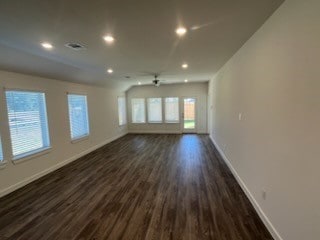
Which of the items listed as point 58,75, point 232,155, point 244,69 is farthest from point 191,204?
point 58,75

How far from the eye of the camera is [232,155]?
3.91 meters

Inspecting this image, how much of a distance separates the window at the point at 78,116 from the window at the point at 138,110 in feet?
12.1

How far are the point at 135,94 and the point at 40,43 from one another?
6.55 meters

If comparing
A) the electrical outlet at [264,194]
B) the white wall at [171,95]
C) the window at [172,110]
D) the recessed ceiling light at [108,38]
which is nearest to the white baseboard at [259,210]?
the electrical outlet at [264,194]

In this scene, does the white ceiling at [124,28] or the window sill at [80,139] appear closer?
the white ceiling at [124,28]

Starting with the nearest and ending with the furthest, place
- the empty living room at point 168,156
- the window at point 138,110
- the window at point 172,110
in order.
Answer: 1. the empty living room at point 168,156
2. the window at point 172,110
3. the window at point 138,110

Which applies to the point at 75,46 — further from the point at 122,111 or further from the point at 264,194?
the point at 122,111

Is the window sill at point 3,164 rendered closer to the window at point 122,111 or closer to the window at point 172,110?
the window at point 122,111

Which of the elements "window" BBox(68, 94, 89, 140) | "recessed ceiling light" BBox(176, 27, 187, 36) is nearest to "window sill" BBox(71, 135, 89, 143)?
"window" BBox(68, 94, 89, 140)

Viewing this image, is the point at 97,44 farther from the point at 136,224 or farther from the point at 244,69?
the point at 136,224

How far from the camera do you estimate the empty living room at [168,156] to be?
63.7 inches

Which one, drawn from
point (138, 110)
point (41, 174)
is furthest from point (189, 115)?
point (41, 174)

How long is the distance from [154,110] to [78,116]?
4.42 m

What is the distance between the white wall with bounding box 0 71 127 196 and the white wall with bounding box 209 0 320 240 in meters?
4.46
